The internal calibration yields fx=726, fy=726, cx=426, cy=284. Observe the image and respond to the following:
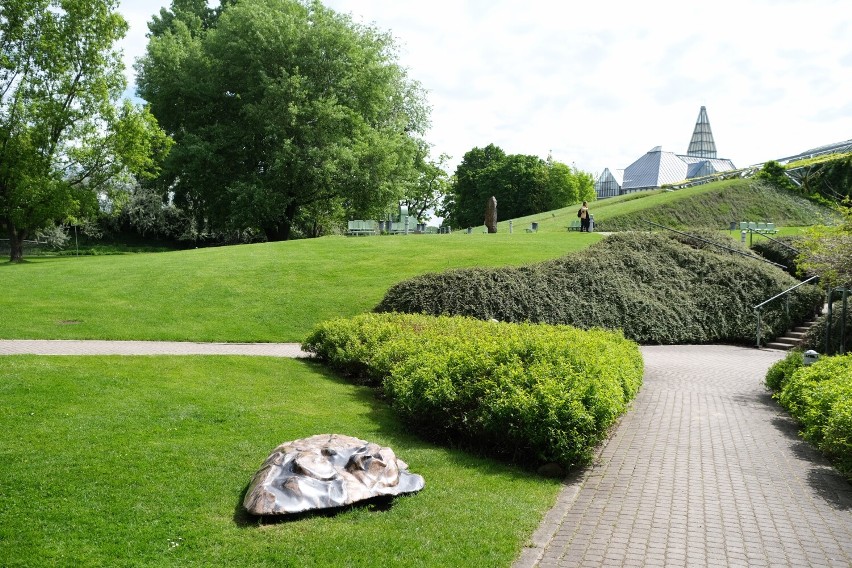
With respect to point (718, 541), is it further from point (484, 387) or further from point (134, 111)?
point (134, 111)

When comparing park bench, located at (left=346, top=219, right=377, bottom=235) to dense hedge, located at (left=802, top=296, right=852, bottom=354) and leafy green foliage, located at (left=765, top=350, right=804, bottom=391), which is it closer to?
dense hedge, located at (left=802, top=296, right=852, bottom=354)

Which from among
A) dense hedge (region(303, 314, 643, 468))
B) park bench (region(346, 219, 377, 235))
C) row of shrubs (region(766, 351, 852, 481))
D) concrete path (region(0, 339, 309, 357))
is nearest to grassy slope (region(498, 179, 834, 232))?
park bench (region(346, 219, 377, 235))

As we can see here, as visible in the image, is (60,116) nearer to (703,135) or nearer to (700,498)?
(700,498)

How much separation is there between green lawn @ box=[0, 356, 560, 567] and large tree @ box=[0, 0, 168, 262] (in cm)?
2263

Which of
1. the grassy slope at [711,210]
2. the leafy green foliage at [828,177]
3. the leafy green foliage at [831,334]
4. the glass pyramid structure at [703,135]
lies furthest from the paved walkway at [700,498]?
the glass pyramid structure at [703,135]

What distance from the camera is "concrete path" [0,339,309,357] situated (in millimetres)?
13633

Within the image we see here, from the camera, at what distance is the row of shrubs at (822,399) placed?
826 centimetres

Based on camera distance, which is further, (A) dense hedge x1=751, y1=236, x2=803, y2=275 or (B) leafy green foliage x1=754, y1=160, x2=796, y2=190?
(B) leafy green foliage x1=754, y1=160, x2=796, y2=190

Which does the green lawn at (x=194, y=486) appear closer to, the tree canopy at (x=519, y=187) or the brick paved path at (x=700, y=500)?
the brick paved path at (x=700, y=500)

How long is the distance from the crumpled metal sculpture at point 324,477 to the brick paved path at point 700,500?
142cm

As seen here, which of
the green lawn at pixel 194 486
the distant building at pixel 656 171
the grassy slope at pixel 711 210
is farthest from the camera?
the distant building at pixel 656 171

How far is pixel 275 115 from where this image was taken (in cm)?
3628

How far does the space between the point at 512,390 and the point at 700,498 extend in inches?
97.3

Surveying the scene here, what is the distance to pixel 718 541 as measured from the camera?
6219 mm
